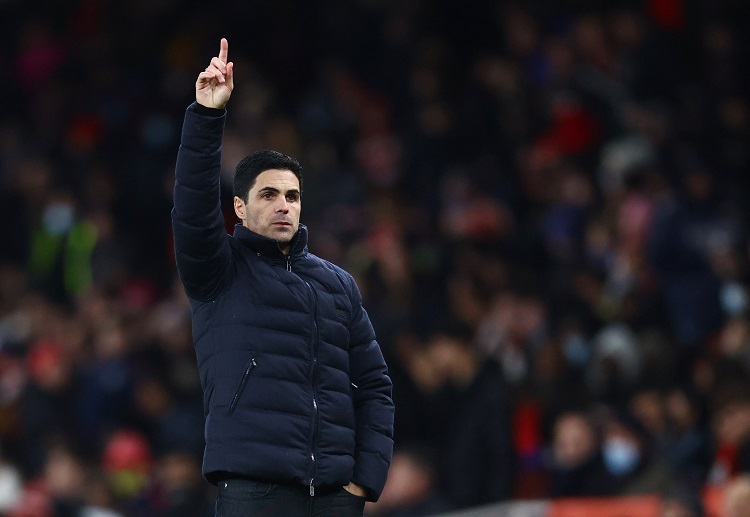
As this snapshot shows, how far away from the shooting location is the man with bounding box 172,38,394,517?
14.2 feet

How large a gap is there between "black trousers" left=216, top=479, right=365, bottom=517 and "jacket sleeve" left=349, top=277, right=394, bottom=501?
156mm

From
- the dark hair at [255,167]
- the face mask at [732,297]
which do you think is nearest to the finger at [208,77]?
the dark hair at [255,167]

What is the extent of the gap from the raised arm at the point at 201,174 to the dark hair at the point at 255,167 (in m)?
0.19

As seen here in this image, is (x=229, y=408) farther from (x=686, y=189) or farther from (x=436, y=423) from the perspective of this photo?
(x=686, y=189)

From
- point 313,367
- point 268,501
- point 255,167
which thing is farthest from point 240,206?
point 268,501

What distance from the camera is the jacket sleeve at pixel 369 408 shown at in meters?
4.54

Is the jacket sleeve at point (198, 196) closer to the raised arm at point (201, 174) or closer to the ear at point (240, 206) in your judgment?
the raised arm at point (201, 174)

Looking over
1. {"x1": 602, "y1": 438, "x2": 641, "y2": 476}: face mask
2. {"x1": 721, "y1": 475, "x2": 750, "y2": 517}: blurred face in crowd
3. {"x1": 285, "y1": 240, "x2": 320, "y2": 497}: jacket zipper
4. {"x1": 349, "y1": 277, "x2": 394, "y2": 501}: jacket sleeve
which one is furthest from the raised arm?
{"x1": 602, "y1": 438, "x2": 641, "y2": 476}: face mask

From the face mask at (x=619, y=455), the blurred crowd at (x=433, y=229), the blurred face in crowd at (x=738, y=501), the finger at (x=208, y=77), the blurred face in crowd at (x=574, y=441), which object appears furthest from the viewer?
the blurred crowd at (x=433, y=229)

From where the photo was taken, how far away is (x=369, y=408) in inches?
183

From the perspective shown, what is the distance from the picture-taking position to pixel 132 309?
11.7 m

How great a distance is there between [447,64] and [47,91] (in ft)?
13.2

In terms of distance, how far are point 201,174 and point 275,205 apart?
0.29 metres

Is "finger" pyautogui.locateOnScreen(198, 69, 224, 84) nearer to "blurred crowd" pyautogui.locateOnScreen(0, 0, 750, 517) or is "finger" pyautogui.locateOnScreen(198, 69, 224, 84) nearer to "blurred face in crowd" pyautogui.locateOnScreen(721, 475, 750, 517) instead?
"blurred face in crowd" pyautogui.locateOnScreen(721, 475, 750, 517)
